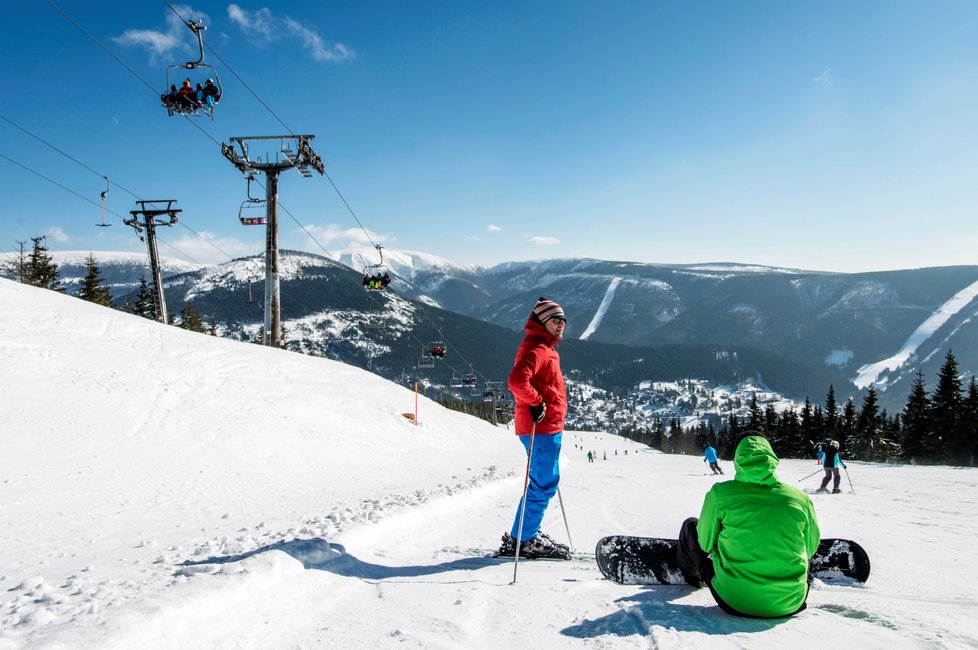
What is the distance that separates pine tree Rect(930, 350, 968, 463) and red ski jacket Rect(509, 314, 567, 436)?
49.8 metres

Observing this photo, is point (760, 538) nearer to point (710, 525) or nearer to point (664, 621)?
point (710, 525)

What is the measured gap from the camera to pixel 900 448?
4912cm

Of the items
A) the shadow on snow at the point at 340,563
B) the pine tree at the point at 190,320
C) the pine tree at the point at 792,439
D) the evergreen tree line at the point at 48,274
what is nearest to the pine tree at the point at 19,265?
the evergreen tree line at the point at 48,274

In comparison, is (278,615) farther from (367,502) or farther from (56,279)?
(56,279)

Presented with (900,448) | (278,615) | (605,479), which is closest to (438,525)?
(278,615)

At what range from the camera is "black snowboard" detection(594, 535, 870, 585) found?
4.67 metres

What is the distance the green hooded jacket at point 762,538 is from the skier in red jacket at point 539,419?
2084 millimetres

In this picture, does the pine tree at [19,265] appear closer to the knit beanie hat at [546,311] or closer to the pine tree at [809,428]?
the knit beanie hat at [546,311]

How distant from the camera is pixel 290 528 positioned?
670 centimetres

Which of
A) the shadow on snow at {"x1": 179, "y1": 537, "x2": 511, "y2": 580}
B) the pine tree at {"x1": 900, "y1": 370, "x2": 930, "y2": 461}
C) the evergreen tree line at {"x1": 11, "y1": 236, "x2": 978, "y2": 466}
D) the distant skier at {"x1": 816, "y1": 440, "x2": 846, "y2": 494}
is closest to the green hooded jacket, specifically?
the shadow on snow at {"x1": 179, "y1": 537, "x2": 511, "y2": 580}

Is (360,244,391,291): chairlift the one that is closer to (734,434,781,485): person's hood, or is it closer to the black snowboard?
the black snowboard

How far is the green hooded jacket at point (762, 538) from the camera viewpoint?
3562 mm

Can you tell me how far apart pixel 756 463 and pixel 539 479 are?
2.56 metres

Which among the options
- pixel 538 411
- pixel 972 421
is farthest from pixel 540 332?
pixel 972 421
